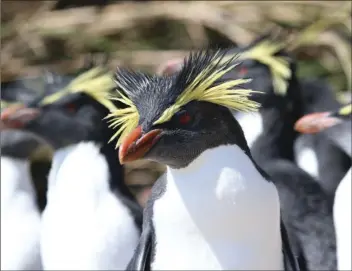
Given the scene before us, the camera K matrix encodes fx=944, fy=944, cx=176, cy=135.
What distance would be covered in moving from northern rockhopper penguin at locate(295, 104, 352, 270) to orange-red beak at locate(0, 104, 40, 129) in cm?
123

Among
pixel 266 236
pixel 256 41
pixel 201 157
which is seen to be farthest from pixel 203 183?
pixel 256 41

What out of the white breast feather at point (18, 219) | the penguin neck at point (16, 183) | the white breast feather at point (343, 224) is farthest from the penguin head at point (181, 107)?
the penguin neck at point (16, 183)

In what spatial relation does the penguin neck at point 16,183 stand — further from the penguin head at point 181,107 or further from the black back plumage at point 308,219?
the penguin head at point 181,107

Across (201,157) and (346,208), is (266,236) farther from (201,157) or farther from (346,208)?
(346,208)

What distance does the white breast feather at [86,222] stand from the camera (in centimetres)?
377

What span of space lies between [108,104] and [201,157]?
1.30m

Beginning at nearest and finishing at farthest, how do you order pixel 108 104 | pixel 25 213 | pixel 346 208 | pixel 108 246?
1. pixel 346 208
2. pixel 108 246
3. pixel 108 104
4. pixel 25 213

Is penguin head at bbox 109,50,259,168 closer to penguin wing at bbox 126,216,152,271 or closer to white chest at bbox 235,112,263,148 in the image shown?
penguin wing at bbox 126,216,152,271

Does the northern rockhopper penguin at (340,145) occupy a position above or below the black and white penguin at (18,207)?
above

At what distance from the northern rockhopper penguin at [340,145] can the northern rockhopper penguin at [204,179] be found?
61 centimetres

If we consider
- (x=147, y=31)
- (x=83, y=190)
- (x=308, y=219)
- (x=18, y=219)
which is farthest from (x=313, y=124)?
(x=147, y=31)

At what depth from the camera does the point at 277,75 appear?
426cm

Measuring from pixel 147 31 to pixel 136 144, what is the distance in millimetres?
4666

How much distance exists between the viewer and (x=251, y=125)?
4199mm
